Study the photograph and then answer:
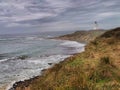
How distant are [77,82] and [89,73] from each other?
3.59 meters

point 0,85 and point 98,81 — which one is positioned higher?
point 98,81

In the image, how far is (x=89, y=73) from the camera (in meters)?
16.7

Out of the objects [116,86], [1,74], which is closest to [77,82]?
[116,86]

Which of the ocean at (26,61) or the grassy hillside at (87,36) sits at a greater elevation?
the ocean at (26,61)

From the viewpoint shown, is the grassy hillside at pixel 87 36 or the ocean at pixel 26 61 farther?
the grassy hillside at pixel 87 36

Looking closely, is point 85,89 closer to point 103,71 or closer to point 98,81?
point 98,81

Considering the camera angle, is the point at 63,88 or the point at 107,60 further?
the point at 107,60

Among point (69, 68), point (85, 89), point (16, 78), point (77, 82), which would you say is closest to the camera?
point (85, 89)

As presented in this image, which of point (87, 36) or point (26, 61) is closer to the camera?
point (26, 61)

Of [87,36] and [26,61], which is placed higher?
[26,61]

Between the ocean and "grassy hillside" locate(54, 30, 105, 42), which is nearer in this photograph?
the ocean

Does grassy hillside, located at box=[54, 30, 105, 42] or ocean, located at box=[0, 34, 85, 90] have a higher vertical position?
ocean, located at box=[0, 34, 85, 90]

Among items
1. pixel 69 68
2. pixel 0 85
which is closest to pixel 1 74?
pixel 0 85

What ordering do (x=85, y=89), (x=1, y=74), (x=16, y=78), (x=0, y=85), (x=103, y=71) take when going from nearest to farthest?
(x=85, y=89), (x=103, y=71), (x=0, y=85), (x=16, y=78), (x=1, y=74)
